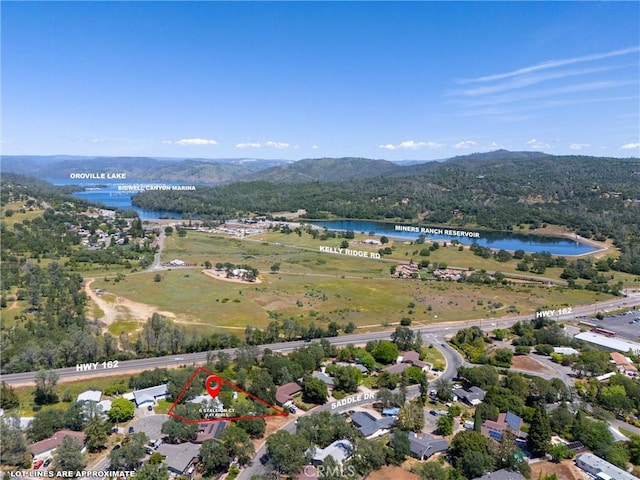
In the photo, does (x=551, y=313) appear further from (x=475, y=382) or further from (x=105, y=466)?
(x=105, y=466)

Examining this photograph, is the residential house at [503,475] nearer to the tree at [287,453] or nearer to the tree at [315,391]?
the tree at [287,453]

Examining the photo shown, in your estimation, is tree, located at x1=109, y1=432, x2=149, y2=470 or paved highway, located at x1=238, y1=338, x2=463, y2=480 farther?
paved highway, located at x1=238, y1=338, x2=463, y2=480

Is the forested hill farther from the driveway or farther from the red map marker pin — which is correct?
the driveway

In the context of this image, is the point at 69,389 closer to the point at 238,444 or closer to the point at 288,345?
the point at 238,444

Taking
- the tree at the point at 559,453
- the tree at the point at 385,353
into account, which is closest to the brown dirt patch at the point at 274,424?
the tree at the point at 385,353

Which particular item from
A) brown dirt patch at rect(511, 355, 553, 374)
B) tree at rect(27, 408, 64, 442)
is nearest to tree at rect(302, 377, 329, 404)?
tree at rect(27, 408, 64, 442)

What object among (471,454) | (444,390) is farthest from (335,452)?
(444,390)

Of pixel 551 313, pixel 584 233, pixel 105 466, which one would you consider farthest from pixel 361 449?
pixel 584 233
